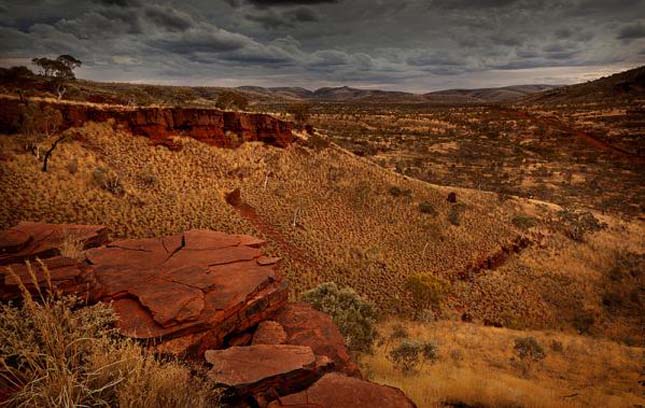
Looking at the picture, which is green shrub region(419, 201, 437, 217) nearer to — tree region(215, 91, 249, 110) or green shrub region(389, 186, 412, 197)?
green shrub region(389, 186, 412, 197)

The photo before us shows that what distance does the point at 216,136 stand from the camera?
26594 millimetres

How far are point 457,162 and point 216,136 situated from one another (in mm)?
39096

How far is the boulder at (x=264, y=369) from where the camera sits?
4506 mm

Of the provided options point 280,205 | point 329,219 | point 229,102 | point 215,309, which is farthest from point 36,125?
point 229,102

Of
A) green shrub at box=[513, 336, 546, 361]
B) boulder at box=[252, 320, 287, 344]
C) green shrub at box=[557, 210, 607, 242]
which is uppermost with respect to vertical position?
boulder at box=[252, 320, 287, 344]

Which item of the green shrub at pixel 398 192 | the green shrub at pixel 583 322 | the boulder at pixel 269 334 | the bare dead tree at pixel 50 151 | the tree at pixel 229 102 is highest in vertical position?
the tree at pixel 229 102

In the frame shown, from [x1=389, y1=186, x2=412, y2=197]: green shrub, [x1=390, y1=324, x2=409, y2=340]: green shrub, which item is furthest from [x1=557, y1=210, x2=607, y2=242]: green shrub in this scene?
[x1=390, y1=324, x2=409, y2=340]: green shrub

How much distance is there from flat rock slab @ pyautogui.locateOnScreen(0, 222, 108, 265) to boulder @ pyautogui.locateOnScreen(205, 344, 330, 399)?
170 inches

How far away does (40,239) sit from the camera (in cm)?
771

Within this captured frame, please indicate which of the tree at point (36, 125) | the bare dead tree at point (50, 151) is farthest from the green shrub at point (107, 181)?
the tree at point (36, 125)

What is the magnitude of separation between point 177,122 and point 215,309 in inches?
884

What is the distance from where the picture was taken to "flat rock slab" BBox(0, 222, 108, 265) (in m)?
6.87

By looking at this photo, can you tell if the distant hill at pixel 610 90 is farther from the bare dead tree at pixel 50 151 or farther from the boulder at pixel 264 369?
the boulder at pixel 264 369

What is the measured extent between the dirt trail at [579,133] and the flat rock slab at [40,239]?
248 ft
